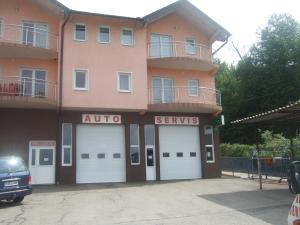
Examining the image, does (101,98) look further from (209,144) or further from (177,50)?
(209,144)

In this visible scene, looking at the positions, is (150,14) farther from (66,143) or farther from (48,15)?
Answer: (66,143)

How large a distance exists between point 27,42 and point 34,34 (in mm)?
659

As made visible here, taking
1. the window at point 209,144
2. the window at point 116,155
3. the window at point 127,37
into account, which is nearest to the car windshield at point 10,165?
the window at point 116,155

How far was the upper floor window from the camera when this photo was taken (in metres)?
22.3

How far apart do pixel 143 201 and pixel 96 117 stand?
9.08 m

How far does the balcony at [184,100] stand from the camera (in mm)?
23406

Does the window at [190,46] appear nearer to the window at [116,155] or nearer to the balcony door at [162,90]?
the balcony door at [162,90]

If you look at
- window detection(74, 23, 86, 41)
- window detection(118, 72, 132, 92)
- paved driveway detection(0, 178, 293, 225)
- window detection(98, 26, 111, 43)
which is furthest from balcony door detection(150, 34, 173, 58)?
paved driveway detection(0, 178, 293, 225)

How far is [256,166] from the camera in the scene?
2481 centimetres

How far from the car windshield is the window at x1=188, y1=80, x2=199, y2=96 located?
13.6m

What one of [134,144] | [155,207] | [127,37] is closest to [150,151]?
[134,144]

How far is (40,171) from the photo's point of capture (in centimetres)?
2144

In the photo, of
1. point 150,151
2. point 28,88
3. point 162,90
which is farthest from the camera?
point 162,90

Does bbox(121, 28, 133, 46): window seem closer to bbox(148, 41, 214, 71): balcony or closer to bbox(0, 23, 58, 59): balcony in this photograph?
bbox(148, 41, 214, 71): balcony
